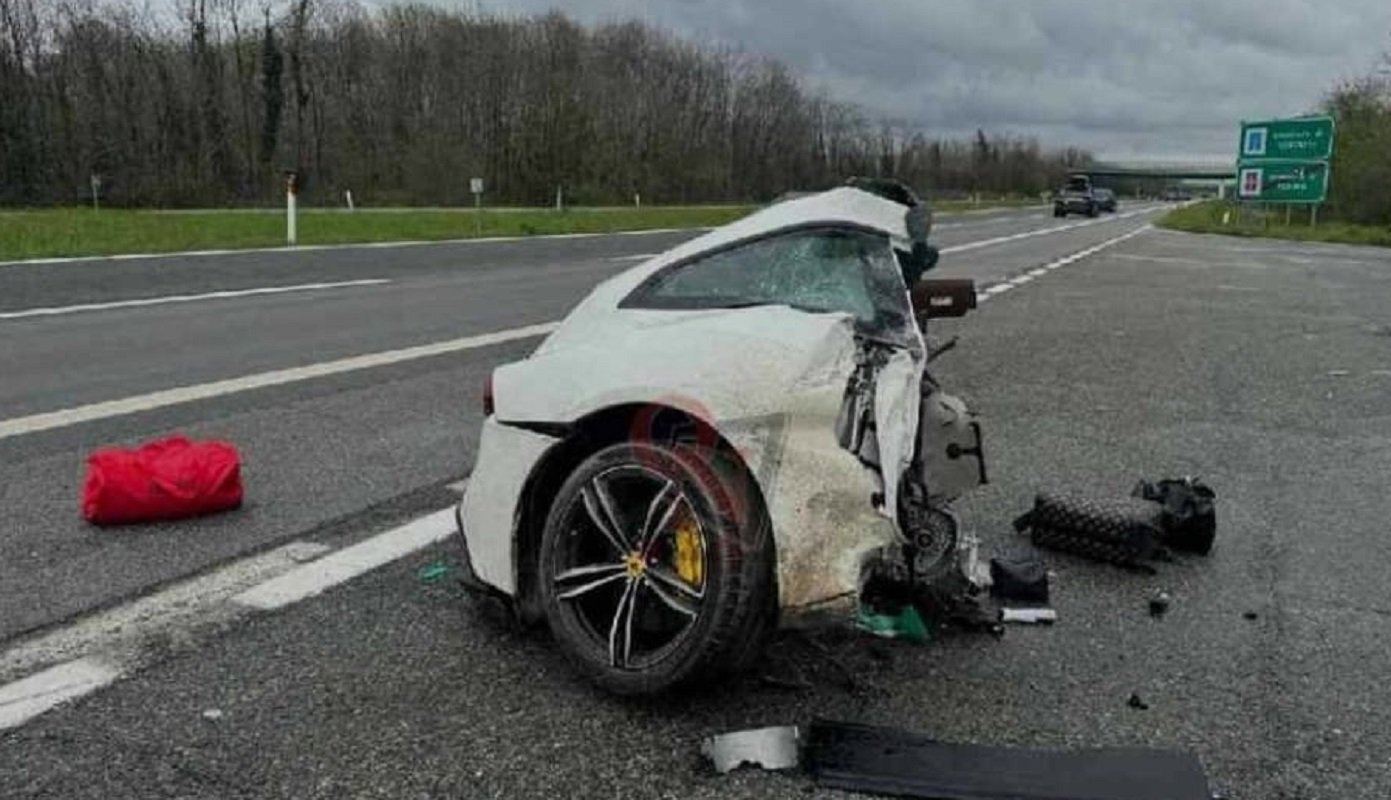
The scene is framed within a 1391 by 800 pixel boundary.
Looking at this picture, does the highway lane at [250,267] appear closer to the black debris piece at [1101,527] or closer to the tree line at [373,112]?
the black debris piece at [1101,527]

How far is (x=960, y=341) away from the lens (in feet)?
33.9

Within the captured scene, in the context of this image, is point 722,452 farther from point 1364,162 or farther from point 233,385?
point 1364,162

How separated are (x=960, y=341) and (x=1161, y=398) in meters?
2.66

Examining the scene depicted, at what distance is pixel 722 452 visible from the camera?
3037 mm

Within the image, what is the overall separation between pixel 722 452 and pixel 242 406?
458 cm

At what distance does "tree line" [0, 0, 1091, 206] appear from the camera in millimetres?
50094

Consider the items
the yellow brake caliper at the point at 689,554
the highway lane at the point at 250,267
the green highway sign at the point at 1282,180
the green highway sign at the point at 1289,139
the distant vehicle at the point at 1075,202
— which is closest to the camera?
the yellow brake caliper at the point at 689,554

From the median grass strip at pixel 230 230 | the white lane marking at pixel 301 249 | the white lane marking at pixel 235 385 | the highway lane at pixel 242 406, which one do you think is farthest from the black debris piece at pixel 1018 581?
the median grass strip at pixel 230 230

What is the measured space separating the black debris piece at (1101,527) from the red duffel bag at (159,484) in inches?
128

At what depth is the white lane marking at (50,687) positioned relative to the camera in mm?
2887

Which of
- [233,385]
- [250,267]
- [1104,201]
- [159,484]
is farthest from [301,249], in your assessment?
[1104,201]

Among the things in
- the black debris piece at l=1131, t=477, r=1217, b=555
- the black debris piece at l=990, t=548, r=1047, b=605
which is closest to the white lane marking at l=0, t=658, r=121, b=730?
the black debris piece at l=990, t=548, r=1047, b=605

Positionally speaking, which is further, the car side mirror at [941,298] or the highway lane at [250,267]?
the highway lane at [250,267]

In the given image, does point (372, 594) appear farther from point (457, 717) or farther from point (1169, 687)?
point (1169, 687)
